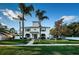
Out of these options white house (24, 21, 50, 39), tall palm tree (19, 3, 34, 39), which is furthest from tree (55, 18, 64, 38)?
tall palm tree (19, 3, 34, 39)

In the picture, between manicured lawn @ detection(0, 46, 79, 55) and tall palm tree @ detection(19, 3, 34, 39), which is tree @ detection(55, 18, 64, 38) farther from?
tall palm tree @ detection(19, 3, 34, 39)

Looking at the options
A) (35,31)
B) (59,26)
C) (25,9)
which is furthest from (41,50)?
(25,9)

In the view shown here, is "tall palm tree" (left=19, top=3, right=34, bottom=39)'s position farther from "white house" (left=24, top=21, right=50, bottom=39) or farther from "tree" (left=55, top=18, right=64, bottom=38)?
"tree" (left=55, top=18, right=64, bottom=38)

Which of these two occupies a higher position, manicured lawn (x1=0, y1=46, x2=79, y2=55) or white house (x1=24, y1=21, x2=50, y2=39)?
white house (x1=24, y1=21, x2=50, y2=39)

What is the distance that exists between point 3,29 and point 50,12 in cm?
66

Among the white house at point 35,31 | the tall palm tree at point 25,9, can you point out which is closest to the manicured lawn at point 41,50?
the white house at point 35,31

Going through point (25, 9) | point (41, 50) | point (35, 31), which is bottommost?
point (41, 50)

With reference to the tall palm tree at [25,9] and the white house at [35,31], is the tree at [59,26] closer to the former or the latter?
the white house at [35,31]

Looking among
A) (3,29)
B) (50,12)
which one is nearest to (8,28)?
(3,29)

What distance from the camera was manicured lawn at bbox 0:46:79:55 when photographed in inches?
339

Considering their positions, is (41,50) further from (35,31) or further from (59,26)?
(59,26)

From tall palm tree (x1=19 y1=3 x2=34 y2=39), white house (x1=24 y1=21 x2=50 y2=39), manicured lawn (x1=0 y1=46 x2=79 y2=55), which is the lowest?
manicured lawn (x1=0 y1=46 x2=79 y2=55)

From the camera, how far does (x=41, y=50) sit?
8.62 m

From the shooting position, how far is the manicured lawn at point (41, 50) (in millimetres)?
8602
